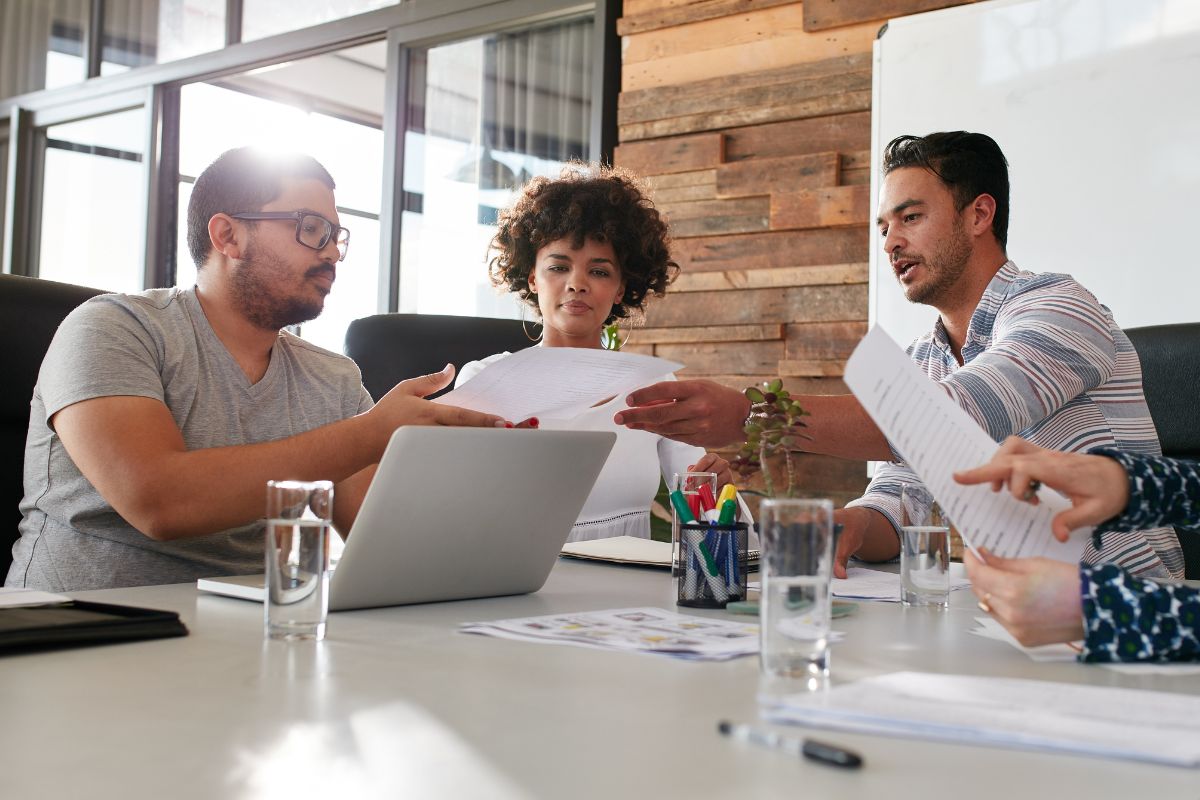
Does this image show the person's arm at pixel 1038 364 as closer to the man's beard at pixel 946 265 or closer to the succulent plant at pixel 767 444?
the man's beard at pixel 946 265

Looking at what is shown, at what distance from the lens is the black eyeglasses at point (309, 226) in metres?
1.69

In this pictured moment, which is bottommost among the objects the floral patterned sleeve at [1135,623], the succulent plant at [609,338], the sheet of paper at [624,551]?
the sheet of paper at [624,551]

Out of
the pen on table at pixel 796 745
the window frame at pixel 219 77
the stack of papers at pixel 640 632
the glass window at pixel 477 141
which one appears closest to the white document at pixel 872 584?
the stack of papers at pixel 640 632

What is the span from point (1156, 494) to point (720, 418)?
0.64 m

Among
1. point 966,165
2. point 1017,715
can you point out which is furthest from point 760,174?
point 1017,715

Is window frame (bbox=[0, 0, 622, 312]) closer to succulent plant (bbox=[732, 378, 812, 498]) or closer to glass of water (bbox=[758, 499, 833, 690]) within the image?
succulent plant (bbox=[732, 378, 812, 498])

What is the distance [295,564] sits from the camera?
0.85 metres

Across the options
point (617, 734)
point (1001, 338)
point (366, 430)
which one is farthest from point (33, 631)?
point (1001, 338)

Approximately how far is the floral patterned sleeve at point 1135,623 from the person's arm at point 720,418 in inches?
24.9

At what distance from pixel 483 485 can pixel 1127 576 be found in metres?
0.55

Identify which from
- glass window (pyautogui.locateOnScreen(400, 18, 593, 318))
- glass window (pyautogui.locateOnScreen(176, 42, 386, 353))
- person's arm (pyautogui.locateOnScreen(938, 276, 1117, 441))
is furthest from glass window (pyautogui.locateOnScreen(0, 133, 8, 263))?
person's arm (pyautogui.locateOnScreen(938, 276, 1117, 441))

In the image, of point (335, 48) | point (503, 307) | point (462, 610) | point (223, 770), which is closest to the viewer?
point (223, 770)

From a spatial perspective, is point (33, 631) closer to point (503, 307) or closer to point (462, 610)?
point (462, 610)

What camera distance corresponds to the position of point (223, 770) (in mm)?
513
